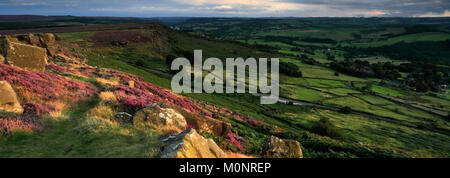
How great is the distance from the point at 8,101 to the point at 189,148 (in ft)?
37.9

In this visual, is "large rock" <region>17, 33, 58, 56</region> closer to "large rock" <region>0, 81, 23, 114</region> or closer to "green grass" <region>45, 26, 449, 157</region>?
"green grass" <region>45, 26, 449, 157</region>

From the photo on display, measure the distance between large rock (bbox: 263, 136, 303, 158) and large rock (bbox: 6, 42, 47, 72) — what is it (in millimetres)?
24486

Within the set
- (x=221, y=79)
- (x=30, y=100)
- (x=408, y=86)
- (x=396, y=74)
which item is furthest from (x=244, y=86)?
(x=396, y=74)

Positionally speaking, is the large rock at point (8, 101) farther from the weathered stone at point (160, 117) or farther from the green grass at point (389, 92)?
the green grass at point (389, 92)

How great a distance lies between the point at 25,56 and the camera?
70.9 ft

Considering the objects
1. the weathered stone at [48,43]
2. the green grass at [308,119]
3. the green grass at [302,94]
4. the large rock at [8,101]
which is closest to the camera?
the large rock at [8,101]

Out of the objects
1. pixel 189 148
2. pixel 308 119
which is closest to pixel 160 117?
pixel 189 148

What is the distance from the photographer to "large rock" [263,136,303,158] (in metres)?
13.0

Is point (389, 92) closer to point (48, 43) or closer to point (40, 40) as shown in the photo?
point (48, 43)

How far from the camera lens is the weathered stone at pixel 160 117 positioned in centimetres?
1266

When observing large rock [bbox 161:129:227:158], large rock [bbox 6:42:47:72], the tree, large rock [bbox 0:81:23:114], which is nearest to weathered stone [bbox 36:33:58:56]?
large rock [bbox 6:42:47:72]

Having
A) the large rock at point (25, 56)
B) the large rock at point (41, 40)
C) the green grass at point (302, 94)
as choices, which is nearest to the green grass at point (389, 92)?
the green grass at point (302, 94)

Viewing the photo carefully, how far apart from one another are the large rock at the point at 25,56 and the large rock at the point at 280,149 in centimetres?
2449
